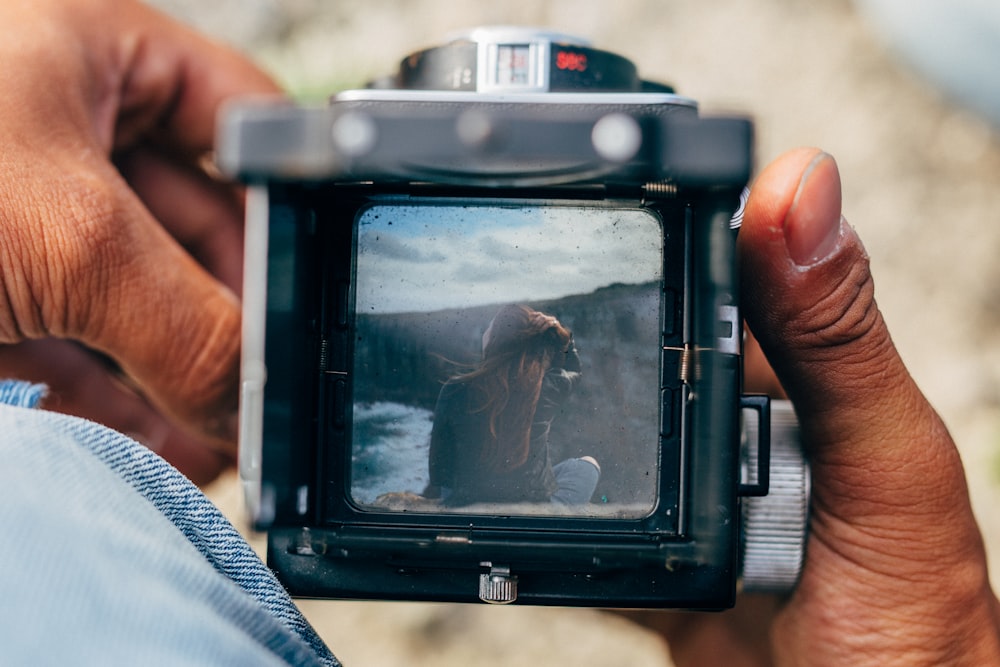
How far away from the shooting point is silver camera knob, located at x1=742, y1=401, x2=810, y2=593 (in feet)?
2.37

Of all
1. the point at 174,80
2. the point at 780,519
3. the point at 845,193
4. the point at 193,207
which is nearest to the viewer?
the point at 780,519

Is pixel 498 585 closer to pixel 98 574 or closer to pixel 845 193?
pixel 98 574

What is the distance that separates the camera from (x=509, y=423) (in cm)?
62

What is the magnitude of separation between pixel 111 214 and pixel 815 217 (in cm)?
58

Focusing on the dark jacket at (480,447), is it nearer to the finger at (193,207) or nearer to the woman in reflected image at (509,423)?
the woman in reflected image at (509,423)

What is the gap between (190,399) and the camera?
2.80 feet

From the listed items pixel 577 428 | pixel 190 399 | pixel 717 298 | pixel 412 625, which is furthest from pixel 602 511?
pixel 412 625

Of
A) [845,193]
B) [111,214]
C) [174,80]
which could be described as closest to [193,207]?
[174,80]

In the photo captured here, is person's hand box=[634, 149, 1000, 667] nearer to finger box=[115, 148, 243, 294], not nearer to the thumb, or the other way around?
the thumb

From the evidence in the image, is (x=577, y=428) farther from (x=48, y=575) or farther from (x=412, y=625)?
(x=412, y=625)

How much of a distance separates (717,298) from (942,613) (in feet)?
1.30

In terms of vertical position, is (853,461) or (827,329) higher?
(827,329)

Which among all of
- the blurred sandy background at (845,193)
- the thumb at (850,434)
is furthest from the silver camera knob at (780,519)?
the blurred sandy background at (845,193)

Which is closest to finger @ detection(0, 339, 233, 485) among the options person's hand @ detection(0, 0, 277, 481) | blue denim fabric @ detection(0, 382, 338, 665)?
person's hand @ detection(0, 0, 277, 481)
